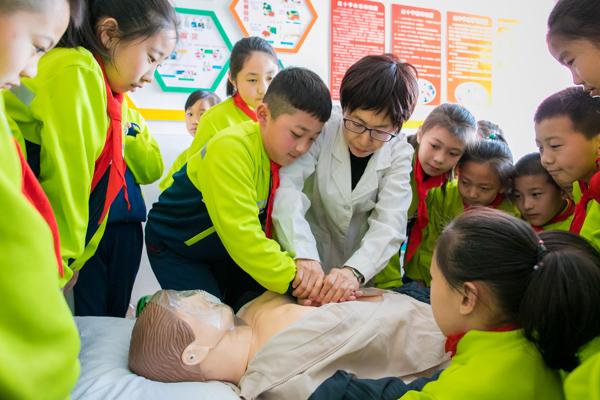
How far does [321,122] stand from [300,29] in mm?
1562

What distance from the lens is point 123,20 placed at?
1316 millimetres

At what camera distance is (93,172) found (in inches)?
52.9

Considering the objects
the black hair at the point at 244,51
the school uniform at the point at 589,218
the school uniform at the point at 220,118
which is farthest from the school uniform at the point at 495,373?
the black hair at the point at 244,51

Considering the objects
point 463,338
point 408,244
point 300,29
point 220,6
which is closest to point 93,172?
point 463,338

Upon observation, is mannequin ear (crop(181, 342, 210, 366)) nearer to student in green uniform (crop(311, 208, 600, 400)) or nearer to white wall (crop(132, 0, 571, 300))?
student in green uniform (crop(311, 208, 600, 400))

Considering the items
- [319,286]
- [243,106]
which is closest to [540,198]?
[319,286]

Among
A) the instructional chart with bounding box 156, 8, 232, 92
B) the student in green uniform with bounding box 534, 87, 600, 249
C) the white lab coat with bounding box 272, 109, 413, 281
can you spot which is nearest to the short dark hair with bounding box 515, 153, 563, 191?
the student in green uniform with bounding box 534, 87, 600, 249

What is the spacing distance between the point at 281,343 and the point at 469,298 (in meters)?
0.43

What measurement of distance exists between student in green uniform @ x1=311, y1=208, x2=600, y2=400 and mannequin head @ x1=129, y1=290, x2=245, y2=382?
0.30 m

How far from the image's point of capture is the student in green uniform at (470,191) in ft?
6.20

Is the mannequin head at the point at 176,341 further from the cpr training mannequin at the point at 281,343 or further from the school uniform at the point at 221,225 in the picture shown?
the school uniform at the point at 221,225

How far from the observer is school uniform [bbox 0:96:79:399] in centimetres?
53

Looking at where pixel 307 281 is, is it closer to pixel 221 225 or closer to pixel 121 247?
pixel 221 225

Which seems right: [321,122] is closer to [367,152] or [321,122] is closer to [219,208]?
[367,152]
